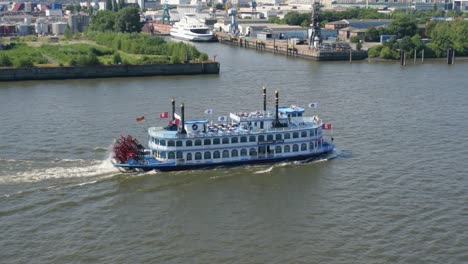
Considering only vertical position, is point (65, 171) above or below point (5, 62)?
below

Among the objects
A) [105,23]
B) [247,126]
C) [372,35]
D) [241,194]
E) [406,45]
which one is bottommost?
[241,194]

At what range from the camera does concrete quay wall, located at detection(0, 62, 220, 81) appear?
48.2m

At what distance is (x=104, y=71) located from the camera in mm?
50469

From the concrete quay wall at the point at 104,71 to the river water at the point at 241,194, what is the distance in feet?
32.0

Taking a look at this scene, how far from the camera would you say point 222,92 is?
42188 mm

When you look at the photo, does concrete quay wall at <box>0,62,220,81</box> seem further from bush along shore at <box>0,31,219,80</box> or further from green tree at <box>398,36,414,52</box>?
green tree at <box>398,36,414,52</box>

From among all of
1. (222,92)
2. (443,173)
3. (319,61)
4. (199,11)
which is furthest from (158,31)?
(443,173)

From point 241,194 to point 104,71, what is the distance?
29992 mm

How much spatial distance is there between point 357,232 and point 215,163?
7752 millimetres

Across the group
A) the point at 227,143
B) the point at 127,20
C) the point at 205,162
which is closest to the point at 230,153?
the point at 227,143

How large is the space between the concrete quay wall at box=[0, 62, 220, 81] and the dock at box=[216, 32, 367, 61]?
13794mm

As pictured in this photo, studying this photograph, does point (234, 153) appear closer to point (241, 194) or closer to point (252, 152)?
point (252, 152)

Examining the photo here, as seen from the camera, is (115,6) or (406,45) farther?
(115,6)

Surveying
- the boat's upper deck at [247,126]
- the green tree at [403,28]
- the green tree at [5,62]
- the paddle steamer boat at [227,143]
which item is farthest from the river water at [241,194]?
the green tree at [403,28]
